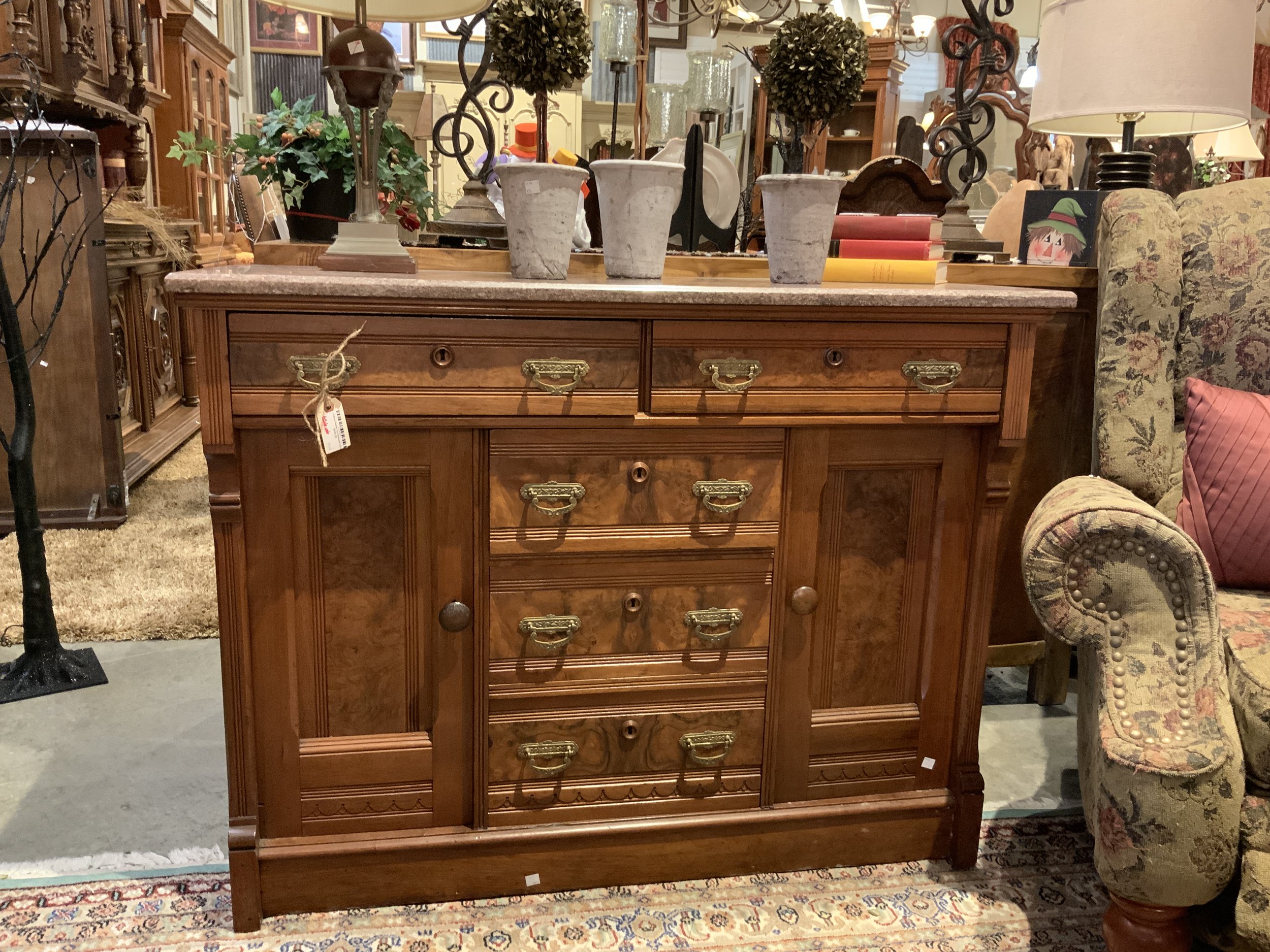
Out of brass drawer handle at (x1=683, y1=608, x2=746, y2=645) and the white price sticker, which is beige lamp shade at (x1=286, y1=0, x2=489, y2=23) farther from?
brass drawer handle at (x1=683, y1=608, x2=746, y2=645)

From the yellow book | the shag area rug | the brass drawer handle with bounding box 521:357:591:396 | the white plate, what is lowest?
the shag area rug

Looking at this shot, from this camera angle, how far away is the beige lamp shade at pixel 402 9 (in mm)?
1641

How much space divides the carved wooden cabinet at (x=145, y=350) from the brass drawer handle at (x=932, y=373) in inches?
112

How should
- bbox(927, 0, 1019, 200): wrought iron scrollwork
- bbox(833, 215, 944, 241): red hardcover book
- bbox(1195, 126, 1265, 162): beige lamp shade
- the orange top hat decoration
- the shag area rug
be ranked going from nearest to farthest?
bbox(833, 215, 944, 241): red hardcover book → the orange top hat decoration → bbox(927, 0, 1019, 200): wrought iron scrollwork → the shag area rug → bbox(1195, 126, 1265, 162): beige lamp shade

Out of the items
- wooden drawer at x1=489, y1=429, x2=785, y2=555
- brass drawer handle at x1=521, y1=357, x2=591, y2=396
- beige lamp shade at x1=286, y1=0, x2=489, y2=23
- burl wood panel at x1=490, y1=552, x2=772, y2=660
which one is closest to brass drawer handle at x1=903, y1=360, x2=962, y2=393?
wooden drawer at x1=489, y1=429, x2=785, y2=555

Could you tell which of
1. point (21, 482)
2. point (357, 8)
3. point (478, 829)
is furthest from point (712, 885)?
point (21, 482)

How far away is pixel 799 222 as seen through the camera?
1.61 meters

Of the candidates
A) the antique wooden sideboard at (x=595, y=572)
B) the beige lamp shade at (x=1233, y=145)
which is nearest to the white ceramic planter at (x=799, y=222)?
the antique wooden sideboard at (x=595, y=572)

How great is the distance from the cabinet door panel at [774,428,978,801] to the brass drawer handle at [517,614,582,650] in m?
0.36

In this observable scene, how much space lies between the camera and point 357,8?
160cm

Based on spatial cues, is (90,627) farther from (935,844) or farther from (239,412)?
(935,844)

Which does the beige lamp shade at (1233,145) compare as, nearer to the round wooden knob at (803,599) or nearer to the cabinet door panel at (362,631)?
the round wooden knob at (803,599)

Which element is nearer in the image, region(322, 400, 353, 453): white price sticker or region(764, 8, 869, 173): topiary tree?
region(322, 400, 353, 453): white price sticker

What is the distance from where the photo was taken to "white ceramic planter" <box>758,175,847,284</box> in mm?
1588
